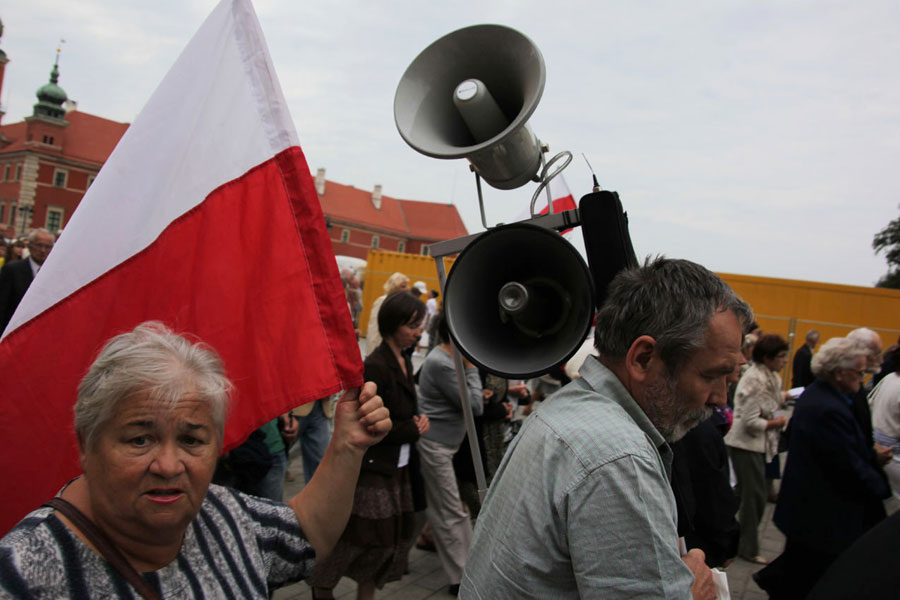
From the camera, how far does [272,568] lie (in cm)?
169

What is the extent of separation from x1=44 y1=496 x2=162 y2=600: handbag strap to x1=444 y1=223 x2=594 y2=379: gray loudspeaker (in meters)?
1.08

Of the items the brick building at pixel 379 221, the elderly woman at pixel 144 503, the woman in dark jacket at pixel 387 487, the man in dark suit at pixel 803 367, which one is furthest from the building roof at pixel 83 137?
the elderly woman at pixel 144 503

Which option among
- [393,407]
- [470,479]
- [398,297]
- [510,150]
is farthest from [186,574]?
[470,479]

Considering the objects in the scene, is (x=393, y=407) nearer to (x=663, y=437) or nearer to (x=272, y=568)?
(x=272, y=568)

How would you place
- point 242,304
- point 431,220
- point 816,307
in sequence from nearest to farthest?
1. point 242,304
2. point 816,307
3. point 431,220

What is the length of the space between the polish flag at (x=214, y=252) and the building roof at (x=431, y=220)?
75.2m

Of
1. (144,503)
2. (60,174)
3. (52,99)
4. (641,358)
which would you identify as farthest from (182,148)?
(52,99)

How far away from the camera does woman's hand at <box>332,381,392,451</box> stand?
5.88 feet

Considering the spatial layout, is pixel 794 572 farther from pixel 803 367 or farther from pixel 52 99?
pixel 52 99

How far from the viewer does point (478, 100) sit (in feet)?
6.94

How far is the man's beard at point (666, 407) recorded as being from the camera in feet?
5.10

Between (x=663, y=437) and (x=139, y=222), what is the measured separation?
1.58m

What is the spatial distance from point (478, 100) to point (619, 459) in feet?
4.11

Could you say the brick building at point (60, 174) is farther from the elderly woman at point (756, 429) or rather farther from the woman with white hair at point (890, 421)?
the woman with white hair at point (890, 421)
